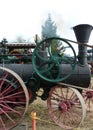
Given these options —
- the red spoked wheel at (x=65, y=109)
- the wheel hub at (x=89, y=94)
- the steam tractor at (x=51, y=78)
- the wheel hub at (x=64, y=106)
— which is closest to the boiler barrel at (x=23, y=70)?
Answer: the steam tractor at (x=51, y=78)

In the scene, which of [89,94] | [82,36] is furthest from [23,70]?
[89,94]

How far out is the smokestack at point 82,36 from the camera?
6648mm

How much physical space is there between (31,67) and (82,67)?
1045 mm

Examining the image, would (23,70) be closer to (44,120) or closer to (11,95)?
(11,95)

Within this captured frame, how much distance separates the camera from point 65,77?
6344mm

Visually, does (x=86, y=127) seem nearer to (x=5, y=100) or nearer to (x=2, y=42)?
(x=5, y=100)

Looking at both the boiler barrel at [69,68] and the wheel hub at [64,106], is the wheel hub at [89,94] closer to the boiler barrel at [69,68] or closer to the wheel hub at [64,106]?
the boiler barrel at [69,68]

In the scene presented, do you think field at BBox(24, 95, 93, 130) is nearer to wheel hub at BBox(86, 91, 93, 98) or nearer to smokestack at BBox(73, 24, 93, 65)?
wheel hub at BBox(86, 91, 93, 98)

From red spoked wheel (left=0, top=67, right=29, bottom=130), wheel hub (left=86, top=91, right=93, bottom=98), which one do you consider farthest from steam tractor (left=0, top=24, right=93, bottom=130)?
wheel hub (left=86, top=91, right=93, bottom=98)

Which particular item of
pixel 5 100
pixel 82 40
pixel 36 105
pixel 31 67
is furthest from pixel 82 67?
pixel 36 105

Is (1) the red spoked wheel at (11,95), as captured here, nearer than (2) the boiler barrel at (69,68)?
Yes

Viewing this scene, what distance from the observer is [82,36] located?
6730 millimetres

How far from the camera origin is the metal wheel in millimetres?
6324

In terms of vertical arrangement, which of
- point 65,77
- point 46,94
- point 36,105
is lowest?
point 36,105
